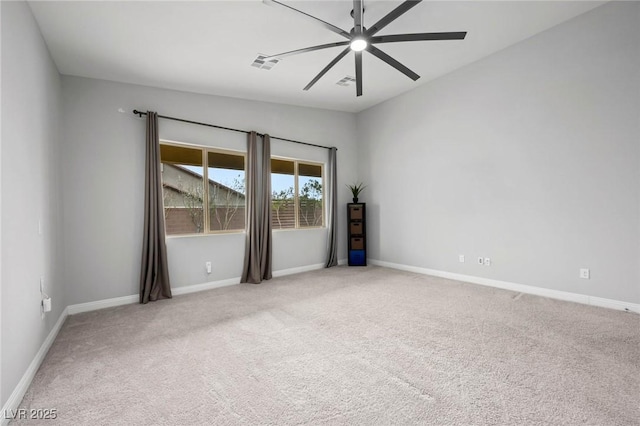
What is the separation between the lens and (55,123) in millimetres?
3299

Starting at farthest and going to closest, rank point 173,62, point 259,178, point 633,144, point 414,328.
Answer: point 259,178
point 173,62
point 633,144
point 414,328

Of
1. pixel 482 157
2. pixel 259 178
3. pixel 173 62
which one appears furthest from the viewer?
pixel 259 178

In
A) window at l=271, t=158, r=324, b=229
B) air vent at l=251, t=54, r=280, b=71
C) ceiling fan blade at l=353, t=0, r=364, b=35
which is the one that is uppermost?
air vent at l=251, t=54, r=280, b=71

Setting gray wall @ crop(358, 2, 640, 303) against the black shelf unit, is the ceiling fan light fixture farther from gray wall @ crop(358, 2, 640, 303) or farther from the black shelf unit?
the black shelf unit

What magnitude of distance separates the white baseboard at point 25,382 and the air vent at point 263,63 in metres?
3.68

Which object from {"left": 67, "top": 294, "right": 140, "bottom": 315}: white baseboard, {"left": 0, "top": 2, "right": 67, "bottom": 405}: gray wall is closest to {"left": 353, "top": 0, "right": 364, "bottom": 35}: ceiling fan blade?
{"left": 0, "top": 2, "right": 67, "bottom": 405}: gray wall

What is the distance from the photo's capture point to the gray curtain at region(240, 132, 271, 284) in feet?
15.9

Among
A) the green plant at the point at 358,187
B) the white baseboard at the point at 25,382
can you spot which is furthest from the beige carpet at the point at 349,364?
the green plant at the point at 358,187

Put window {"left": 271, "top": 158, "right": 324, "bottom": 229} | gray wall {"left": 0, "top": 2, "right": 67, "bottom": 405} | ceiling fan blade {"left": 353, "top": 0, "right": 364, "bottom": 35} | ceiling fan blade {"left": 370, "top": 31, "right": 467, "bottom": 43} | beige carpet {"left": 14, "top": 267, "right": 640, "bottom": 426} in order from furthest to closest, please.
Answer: window {"left": 271, "top": 158, "right": 324, "bottom": 229}
ceiling fan blade {"left": 370, "top": 31, "right": 467, "bottom": 43}
ceiling fan blade {"left": 353, "top": 0, "right": 364, "bottom": 35}
gray wall {"left": 0, "top": 2, "right": 67, "bottom": 405}
beige carpet {"left": 14, "top": 267, "right": 640, "bottom": 426}

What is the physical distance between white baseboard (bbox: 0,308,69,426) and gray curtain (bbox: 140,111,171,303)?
3.69 ft

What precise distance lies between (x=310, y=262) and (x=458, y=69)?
4.11 meters

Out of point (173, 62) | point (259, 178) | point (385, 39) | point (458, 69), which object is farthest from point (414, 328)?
point (173, 62)

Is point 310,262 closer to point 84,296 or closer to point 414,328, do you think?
point 414,328

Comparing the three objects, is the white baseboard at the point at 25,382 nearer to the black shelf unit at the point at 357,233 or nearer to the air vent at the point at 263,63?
the air vent at the point at 263,63
